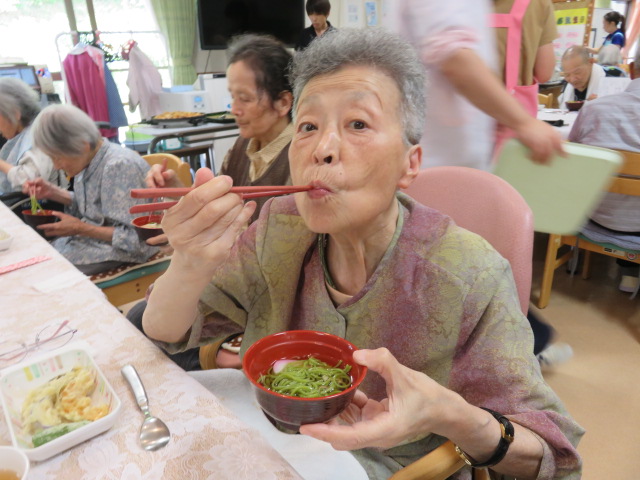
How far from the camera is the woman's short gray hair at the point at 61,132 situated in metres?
2.34

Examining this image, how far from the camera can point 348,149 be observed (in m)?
0.93

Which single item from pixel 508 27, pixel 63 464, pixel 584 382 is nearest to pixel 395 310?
pixel 63 464

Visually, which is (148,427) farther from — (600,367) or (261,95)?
(600,367)

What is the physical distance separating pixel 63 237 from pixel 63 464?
82.5 inches

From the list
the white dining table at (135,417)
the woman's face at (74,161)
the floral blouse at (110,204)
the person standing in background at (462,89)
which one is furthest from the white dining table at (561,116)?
the white dining table at (135,417)

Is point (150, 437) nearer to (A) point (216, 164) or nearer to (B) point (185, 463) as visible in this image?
(B) point (185, 463)

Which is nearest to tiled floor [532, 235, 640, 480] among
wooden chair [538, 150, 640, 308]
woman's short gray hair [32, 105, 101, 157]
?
wooden chair [538, 150, 640, 308]

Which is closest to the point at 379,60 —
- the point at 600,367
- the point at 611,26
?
the point at 600,367

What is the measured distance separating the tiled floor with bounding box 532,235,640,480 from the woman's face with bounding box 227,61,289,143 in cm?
205

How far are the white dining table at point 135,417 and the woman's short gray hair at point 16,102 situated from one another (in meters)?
2.39

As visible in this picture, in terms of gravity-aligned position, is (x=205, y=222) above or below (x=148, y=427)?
above

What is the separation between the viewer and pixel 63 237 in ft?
8.45

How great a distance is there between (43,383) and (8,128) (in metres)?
3.04

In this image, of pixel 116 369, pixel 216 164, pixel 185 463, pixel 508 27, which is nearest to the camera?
pixel 185 463
